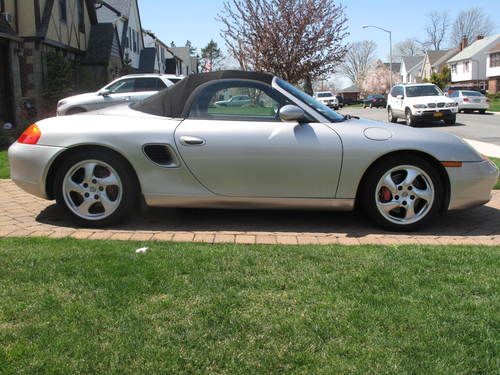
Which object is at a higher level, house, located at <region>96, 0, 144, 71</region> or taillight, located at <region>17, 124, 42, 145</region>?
house, located at <region>96, 0, 144, 71</region>

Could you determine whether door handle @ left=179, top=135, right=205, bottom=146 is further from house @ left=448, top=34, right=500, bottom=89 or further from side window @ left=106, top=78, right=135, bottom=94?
house @ left=448, top=34, right=500, bottom=89

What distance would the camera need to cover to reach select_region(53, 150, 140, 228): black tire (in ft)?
15.6

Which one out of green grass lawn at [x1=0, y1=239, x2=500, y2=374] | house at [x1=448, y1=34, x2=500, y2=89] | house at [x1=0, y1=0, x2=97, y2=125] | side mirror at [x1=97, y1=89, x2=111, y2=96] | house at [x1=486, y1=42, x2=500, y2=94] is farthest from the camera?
house at [x1=448, y1=34, x2=500, y2=89]

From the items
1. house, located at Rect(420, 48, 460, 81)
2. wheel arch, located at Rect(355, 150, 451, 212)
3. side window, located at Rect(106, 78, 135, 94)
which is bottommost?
wheel arch, located at Rect(355, 150, 451, 212)

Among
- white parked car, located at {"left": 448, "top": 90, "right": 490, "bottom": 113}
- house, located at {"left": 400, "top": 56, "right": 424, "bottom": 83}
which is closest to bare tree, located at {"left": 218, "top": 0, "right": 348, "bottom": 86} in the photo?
white parked car, located at {"left": 448, "top": 90, "right": 490, "bottom": 113}

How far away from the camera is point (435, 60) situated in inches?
3408

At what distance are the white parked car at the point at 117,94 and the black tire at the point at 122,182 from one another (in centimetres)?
929

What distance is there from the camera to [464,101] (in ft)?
105

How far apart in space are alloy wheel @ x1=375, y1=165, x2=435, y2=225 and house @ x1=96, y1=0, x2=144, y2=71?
28246 mm

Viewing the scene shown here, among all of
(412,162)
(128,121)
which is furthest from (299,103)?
(128,121)

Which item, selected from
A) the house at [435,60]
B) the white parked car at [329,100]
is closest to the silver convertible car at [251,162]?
the white parked car at [329,100]

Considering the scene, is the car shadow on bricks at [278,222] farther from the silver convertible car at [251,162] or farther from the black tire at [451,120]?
the black tire at [451,120]

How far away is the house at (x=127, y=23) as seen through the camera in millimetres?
34000

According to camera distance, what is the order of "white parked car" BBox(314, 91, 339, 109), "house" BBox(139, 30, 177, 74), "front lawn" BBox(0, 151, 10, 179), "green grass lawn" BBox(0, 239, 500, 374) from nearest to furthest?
"green grass lawn" BBox(0, 239, 500, 374), "front lawn" BBox(0, 151, 10, 179), "house" BBox(139, 30, 177, 74), "white parked car" BBox(314, 91, 339, 109)
